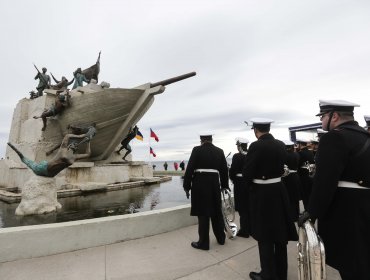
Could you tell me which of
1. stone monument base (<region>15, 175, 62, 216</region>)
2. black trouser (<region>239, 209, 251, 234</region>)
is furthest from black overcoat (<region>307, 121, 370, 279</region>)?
stone monument base (<region>15, 175, 62, 216</region>)

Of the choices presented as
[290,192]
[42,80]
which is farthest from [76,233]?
[42,80]

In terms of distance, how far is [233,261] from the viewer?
310cm

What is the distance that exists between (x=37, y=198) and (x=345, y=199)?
6.04 metres

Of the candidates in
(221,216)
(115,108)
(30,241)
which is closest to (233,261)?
(221,216)

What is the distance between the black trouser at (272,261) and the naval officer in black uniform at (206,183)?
1.10 metres

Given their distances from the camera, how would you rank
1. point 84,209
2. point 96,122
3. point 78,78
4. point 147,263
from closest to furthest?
point 147,263, point 84,209, point 96,122, point 78,78

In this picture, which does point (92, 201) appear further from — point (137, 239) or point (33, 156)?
point (33, 156)

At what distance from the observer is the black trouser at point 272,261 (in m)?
2.51

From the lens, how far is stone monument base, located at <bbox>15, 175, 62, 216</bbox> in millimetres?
5395

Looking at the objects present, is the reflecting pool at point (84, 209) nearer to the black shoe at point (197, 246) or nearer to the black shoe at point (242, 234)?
the black shoe at point (242, 234)

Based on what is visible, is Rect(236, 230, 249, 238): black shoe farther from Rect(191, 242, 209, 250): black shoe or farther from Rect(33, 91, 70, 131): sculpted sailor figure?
Rect(33, 91, 70, 131): sculpted sailor figure

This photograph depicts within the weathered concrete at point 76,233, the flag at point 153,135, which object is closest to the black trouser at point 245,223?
the weathered concrete at point 76,233

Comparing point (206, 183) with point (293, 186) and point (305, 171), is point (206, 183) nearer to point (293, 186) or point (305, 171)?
point (293, 186)

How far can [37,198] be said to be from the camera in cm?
546
